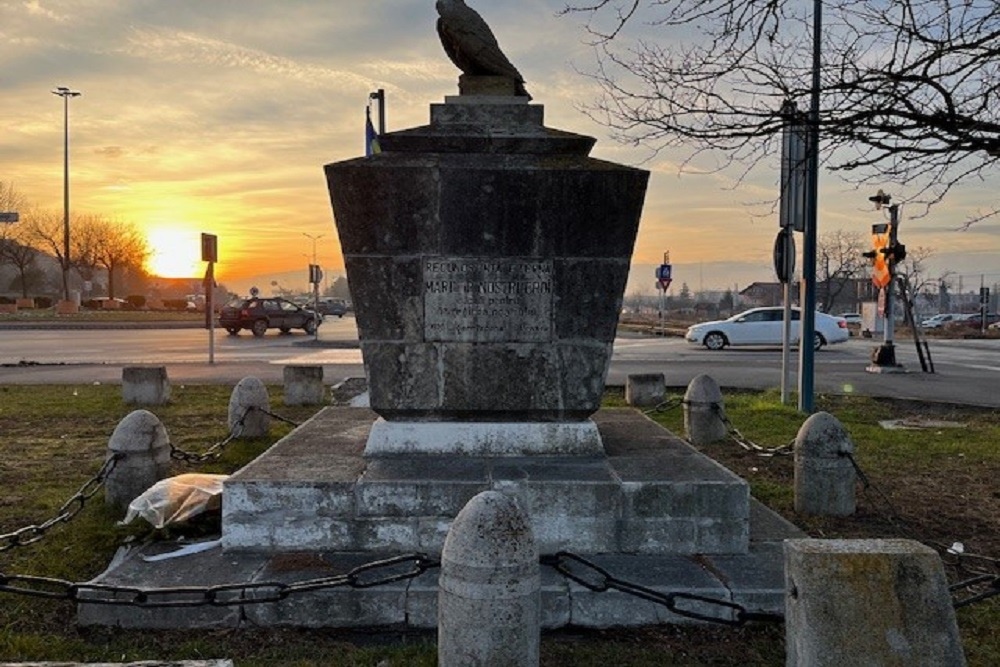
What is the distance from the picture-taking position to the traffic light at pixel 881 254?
16.8 metres

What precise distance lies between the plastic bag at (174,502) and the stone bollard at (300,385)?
6.93 meters

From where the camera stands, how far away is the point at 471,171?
5.39 metres

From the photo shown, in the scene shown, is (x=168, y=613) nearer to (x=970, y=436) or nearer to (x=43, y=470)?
Result: (x=43, y=470)

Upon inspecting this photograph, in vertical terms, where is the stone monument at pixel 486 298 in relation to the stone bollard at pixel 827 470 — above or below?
above

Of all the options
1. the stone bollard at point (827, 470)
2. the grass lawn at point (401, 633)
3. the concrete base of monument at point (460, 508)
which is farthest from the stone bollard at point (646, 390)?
the concrete base of monument at point (460, 508)

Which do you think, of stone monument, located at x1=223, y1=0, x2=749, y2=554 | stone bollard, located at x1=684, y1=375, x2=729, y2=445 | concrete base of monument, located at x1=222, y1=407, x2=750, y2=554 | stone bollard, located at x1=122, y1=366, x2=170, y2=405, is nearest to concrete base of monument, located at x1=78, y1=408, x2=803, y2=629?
concrete base of monument, located at x1=222, y1=407, x2=750, y2=554

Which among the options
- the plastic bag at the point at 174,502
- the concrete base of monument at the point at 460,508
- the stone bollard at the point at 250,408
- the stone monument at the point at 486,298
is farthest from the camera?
the stone bollard at the point at 250,408

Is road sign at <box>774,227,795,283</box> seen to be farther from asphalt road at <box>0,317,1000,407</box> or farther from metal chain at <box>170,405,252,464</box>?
metal chain at <box>170,405,252,464</box>

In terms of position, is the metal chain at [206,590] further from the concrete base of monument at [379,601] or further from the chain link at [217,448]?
the chain link at [217,448]

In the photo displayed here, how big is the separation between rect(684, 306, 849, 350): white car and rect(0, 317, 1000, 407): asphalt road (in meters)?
0.50

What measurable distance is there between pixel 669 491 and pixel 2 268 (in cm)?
10767

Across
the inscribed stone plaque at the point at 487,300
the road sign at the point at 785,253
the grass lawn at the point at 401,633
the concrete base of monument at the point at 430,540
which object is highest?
the road sign at the point at 785,253

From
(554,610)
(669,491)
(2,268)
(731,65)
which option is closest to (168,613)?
(554,610)

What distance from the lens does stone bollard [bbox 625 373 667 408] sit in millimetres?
12578
